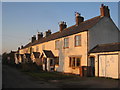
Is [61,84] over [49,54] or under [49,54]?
under

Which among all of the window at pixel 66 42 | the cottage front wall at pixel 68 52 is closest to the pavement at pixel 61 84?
the cottage front wall at pixel 68 52

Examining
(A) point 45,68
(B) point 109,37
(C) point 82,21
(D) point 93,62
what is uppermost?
(C) point 82,21

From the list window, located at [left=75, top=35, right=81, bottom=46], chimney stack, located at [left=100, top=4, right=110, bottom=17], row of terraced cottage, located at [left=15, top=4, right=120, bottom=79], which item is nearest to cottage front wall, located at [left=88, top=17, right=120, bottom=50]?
row of terraced cottage, located at [left=15, top=4, right=120, bottom=79]

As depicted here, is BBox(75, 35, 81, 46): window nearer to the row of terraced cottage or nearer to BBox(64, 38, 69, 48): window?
the row of terraced cottage

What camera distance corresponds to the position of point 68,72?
24.0 m

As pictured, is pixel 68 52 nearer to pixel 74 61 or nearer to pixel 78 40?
pixel 74 61

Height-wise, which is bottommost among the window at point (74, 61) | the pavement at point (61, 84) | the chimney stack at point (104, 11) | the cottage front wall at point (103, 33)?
the pavement at point (61, 84)

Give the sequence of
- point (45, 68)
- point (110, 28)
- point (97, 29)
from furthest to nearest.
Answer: point (45, 68)
point (110, 28)
point (97, 29)

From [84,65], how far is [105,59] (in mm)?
3208

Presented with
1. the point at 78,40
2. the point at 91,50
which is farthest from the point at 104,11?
the point at 91,50

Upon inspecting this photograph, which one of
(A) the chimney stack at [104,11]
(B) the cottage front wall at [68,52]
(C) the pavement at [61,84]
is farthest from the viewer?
(A) the chimney stack at [104,11]

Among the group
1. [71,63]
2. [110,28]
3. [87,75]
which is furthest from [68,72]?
[110,28]

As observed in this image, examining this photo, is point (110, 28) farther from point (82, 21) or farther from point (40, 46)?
point (40, 46)

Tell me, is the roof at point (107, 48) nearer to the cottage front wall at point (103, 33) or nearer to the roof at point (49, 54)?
the cottage front wall at point (103, 33)
